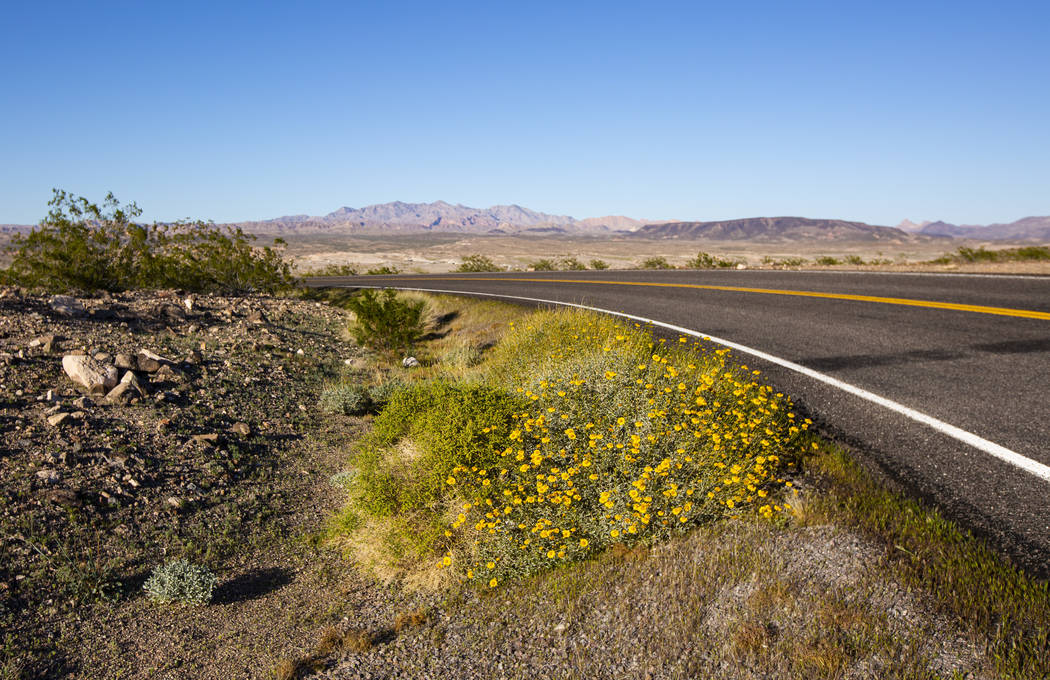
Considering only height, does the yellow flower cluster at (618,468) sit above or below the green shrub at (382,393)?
above

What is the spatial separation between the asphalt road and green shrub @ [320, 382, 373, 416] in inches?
182

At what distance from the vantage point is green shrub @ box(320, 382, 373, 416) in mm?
7250

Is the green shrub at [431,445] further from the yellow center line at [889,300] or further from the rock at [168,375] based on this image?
the yellow center line at [889,300]

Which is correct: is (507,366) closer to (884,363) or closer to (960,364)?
(884,363)

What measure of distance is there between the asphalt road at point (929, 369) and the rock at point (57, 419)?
21.9ft

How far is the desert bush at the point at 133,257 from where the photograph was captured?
11820mm

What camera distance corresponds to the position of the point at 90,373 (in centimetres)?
624

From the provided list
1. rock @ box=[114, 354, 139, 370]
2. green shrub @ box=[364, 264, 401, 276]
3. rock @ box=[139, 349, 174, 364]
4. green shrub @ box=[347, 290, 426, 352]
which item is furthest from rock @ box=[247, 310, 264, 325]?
green shrub @ box=[364, 264, 401, 276]

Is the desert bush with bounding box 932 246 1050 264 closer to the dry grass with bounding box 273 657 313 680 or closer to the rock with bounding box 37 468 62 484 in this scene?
the dry grass with bounding box 273 657 313 680

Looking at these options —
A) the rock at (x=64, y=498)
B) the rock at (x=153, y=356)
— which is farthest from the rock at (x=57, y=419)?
the rock at (x=153, y=356)

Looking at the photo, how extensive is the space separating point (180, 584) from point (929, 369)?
255 inches

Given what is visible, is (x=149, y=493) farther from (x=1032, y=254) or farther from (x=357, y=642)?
(x=1032, y=254)

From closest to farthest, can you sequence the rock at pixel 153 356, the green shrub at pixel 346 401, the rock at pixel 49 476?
1. the rock at pixel 49 476
2. the rock at pixel 153 356
3. the green shrub at pixel 346 401

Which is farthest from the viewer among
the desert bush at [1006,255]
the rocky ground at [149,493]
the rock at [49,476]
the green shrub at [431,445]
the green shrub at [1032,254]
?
the desert bush at [1006,255]
